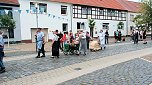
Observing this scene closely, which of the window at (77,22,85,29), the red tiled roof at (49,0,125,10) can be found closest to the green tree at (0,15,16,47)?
the red tiled roof at (49,0,125,10)

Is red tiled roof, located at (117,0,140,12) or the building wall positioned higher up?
red tiled roof, located at (117,0,140,12)

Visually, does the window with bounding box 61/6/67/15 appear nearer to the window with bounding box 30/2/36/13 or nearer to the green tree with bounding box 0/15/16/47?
the window with bounding box 30/2/36/13

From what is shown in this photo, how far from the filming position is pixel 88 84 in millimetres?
7980

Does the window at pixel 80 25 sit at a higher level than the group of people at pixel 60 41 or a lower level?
higher

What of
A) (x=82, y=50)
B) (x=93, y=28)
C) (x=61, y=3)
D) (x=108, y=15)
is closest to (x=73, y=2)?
(x=61, y=3)

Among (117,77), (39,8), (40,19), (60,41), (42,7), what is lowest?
(117,77)

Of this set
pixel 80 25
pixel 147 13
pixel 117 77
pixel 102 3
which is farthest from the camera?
pixel 102 3

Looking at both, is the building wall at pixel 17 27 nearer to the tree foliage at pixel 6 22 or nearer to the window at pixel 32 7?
the window at pixel 32 7

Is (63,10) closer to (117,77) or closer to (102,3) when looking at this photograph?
(102,3)

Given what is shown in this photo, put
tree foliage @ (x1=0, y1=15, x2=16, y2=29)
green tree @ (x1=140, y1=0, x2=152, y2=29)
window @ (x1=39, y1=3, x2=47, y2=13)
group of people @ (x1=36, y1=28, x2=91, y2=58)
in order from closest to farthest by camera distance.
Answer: group of people @ (x1=36, y1=28, x2=91, y2=58)
tree foliage @ (x1=0, y1=15, x2=16, y2=29)
window @ (x1=39, y1=3, x2=47, y2=13)
green tree @ (x1=140, y1=0, x2=152, y2=29)

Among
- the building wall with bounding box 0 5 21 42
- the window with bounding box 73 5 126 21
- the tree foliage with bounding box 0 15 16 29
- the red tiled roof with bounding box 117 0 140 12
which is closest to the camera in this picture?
the tree foliage with bounding box 0 15 16 29

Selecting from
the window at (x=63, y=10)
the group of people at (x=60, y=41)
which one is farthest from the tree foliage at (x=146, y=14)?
the group of people at (x=60, y=41)

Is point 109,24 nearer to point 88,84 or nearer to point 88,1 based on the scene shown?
point 88,1

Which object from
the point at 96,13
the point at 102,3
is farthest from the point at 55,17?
the point at 102,3
